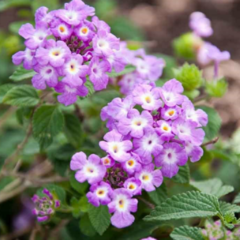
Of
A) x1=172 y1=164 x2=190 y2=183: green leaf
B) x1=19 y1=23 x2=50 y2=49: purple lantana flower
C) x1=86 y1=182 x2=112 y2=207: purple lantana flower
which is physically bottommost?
x1=172 y1=164 x2=190 y2=183: green leaf

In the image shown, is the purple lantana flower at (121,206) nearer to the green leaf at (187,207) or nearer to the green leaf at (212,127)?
the green leaf at (187,207)

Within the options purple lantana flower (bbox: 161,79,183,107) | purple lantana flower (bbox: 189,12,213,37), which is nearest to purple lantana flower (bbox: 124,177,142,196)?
purple lantana flower (bbox: 161,79,183,107)

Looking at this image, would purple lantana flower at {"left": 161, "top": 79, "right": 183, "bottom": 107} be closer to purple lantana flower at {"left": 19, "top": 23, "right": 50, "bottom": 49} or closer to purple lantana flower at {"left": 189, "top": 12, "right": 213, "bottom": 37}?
purple lantana flower at {"left": 19, "top": 23, "right": 50, "bottom": 49}

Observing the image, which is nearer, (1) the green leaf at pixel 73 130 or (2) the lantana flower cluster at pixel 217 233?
(2) the lantana flower cluster at pixel 217 233

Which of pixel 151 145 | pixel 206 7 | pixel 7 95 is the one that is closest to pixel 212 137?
pixel 151 145

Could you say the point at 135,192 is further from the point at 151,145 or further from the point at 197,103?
the point at 197,103

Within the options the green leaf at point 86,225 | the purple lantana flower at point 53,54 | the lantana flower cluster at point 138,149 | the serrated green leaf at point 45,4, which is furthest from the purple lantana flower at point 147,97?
the serrated green leaf at point 45,4
